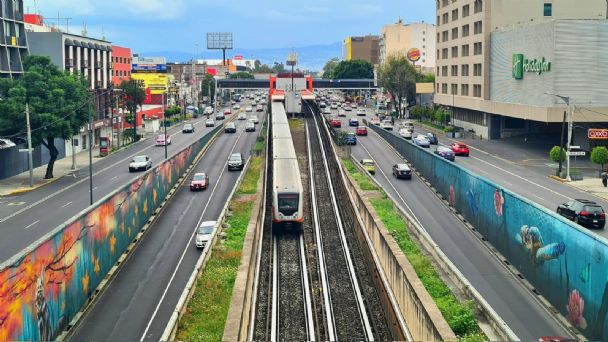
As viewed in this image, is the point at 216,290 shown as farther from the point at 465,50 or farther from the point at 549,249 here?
the point at 465,50

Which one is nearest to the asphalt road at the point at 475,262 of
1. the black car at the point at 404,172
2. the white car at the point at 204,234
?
the black car at the point at 404,172

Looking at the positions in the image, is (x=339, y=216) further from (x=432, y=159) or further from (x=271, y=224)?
(x=432, y=159)

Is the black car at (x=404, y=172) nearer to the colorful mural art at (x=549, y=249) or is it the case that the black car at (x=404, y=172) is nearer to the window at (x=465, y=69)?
the colorful mural art at (x=549, y=249)

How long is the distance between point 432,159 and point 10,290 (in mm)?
41908

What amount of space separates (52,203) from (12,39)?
2737 centimetres

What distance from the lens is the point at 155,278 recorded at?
3300 centimetres

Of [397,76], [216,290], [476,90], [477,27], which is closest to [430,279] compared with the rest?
[216,290]

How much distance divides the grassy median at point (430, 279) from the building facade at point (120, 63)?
8850 cm

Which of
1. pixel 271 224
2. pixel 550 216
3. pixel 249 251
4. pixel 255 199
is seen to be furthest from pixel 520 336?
pixel 255 199

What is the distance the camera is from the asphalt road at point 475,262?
2630cm

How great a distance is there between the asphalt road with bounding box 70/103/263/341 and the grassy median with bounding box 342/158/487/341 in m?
10.6

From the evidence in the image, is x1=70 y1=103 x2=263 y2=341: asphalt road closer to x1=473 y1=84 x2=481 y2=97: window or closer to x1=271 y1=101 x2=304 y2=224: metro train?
x1=271 y1=101 x2=304 y2=224: metro train

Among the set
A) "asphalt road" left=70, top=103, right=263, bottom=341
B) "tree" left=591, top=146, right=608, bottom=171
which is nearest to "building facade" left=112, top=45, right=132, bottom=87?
"asphalt road" left=70, top=103, right=263, bottom=341

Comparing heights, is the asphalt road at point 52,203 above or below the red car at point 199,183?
below
